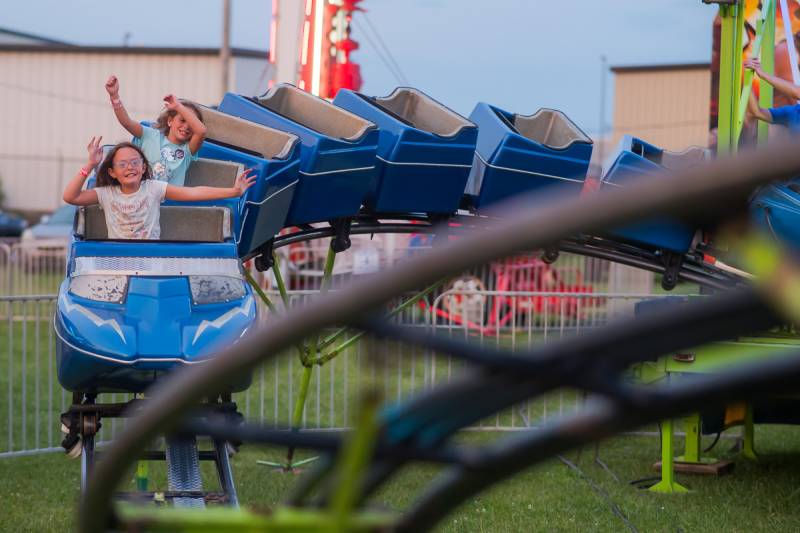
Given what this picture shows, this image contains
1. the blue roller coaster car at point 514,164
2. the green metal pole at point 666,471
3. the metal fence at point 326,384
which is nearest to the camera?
→ the green metal pole at point 666,471

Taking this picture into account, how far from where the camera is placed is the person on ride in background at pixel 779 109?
7.10 metres

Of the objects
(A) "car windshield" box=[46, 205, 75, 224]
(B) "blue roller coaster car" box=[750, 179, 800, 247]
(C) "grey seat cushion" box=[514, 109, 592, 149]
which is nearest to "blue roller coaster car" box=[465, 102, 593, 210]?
(C) "grey seat cushion" box=[514, 109, 592, 149]

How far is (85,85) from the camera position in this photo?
35.1 metres

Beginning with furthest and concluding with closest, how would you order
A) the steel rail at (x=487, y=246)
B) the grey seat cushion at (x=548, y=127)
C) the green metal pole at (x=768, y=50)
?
the grey seat cushion at (x=548, y=127) → the green metal pole at (x=768, y=50) → the steel rail at (x=487, y=246)

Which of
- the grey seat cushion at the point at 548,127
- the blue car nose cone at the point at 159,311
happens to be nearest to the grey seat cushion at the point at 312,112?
the grey seat cushion at the point at 548,127

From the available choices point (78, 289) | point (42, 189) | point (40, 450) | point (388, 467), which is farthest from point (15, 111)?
point (388, 467)

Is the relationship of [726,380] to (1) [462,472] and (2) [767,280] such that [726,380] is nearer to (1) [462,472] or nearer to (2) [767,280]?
(2) [767,280]

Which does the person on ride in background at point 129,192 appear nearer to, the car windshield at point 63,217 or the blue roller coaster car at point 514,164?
the blue roller coaster car at point 514,164

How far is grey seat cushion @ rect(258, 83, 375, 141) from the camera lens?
23.4ft

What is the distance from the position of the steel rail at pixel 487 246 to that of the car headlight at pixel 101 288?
3.52 m

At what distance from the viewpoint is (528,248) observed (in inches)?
54.1

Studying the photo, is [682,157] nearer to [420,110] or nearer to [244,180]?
[420,110]

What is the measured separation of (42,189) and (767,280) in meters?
32.5

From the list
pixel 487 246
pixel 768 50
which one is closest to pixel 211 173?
pixel 768 50
